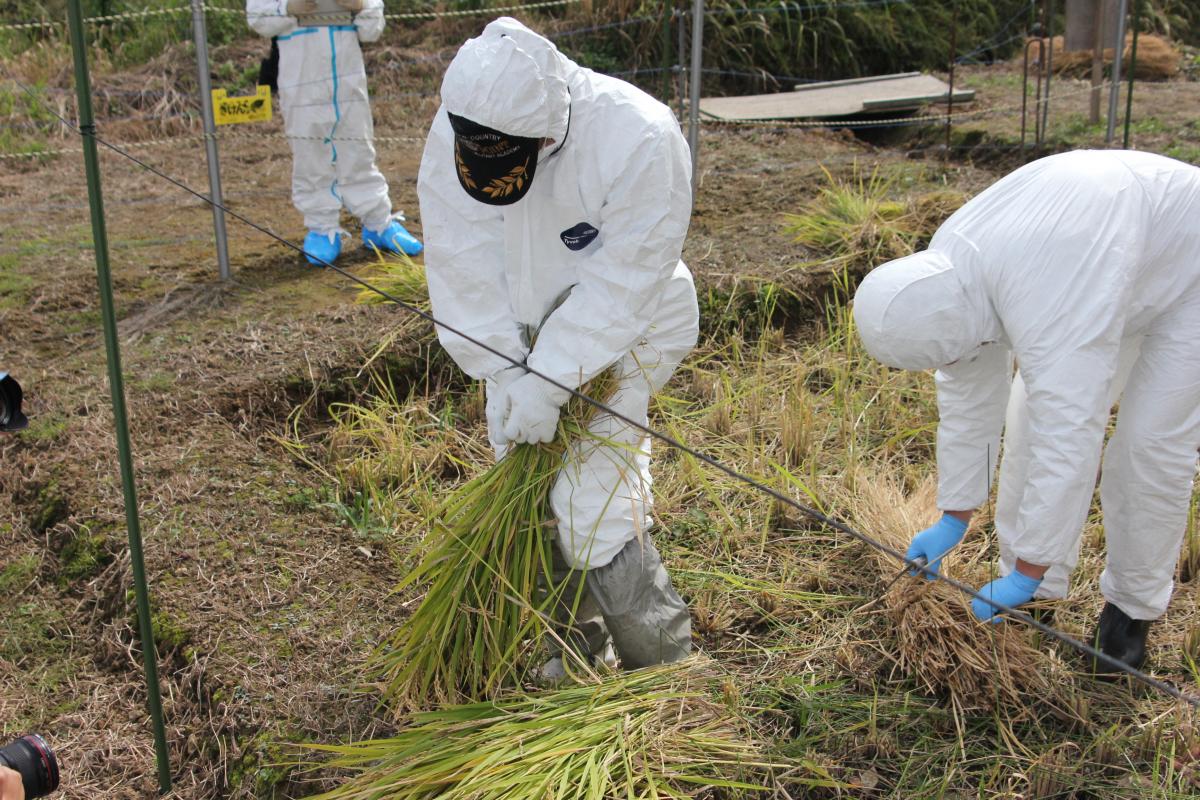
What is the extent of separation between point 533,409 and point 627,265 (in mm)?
364

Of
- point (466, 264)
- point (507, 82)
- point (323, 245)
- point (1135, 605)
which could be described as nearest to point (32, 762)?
point (466, 264)

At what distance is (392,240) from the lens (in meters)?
5.25

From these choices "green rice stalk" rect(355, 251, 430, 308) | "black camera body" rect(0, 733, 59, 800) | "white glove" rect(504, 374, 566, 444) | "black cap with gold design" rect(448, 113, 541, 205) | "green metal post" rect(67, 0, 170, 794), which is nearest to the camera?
"black camera body" rect(0, 733, 59, 800)

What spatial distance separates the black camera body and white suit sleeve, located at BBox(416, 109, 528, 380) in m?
1.15

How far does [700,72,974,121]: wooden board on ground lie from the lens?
730 centimetres

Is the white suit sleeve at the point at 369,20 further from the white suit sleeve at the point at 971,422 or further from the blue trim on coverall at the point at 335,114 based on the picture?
the white suit sleeve at the point at 971,422

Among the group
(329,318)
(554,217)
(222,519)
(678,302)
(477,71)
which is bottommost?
(222,519)

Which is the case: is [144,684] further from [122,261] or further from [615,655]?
[122,261]

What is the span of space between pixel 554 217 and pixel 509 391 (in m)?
0.39

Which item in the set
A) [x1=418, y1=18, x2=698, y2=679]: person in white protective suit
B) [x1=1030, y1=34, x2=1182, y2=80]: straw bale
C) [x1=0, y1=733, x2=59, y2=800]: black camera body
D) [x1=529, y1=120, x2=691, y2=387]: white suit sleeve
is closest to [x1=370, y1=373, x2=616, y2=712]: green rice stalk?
[x1=418, y1=18, x2=698, y2=679]: person in white protective suit

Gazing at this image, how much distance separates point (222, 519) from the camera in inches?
132

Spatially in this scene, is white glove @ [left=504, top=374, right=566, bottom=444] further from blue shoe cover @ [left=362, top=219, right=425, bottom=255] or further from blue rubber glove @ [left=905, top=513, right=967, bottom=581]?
blue shoe cover @ [left=362, top=219, right=425, bottom=255]

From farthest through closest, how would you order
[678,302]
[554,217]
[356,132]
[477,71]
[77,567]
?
[356,132] → [77,567] → [678,302] → [554,217] → [477,71]

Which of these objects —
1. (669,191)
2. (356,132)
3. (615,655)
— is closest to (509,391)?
(669,191)
